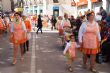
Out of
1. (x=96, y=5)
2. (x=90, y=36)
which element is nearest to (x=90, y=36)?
(x=90, y=36)

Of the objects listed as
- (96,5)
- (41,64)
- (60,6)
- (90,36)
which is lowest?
(41,64)

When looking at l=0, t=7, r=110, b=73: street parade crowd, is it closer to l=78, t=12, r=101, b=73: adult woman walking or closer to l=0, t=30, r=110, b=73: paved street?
l=78, t=12, r=101, b=73: adult woman walking

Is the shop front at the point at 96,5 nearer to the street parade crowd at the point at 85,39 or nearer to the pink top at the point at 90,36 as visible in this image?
the street parade crowd at the point at 85,39

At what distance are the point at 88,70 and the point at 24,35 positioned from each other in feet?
9.85

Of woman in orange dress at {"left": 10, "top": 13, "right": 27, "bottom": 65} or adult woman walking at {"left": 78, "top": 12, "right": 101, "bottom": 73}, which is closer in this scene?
adult woman walking at {"left": 78, "top": 12, "right": 101, "bottom": 73}

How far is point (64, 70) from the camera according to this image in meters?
12.5

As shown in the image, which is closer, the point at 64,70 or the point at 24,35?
the point at 64,70

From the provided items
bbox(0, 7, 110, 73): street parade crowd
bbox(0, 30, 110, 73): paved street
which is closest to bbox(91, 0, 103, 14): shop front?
bbox(0, 7, 110, 73): street parade crowd

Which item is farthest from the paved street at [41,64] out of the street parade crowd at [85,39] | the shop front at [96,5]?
the shop front at [96,5]

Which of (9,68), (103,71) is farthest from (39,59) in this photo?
(103,71)

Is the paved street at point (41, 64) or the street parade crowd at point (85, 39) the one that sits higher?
the street parade crowd at point (85, 39)

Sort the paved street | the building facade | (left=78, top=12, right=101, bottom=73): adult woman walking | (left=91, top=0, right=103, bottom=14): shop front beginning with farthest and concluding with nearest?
the building facade → (left=91, top=0, right=103, bottom=14): shop front → the paved street → (left=78, top=12, right=101, bottom=73): adult woman walking

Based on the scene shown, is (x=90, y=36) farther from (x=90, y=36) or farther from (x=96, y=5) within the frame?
(x=96, y=5)

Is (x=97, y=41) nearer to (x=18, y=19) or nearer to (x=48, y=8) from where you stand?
(x=18, y=19)
